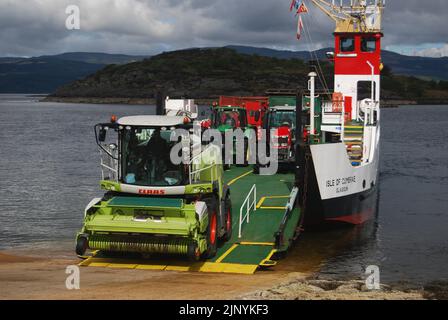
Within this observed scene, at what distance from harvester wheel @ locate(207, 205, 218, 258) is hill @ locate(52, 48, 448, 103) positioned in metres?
127

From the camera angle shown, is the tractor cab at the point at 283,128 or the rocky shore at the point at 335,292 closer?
the rocky shore at the point at 335,292

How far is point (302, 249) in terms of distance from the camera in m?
17.5

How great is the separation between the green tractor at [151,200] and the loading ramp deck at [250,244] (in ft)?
1.02

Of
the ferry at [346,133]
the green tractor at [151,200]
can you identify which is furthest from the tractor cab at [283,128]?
the green tractor at [151,200]

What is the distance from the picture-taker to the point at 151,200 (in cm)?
1275

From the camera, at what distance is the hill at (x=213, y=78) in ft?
493

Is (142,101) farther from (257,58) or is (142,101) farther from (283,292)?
(283,292)

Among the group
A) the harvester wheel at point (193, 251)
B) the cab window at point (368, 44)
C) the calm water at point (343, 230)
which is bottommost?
the calm water at point (343, 230)

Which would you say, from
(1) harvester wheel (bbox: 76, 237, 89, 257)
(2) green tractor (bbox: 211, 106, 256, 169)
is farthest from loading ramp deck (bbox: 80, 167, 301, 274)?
(2) green tractor (bbox: 211, 106, 256, 169)

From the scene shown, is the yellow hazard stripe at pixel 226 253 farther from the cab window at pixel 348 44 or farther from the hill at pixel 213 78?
the hill at pixel 213 78

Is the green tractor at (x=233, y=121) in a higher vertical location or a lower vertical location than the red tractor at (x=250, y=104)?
lower

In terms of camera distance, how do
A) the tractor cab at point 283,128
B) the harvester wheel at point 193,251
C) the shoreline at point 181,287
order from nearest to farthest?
the shoreline at point 181,287
the harvester wheel at point 193,251
the tractor cab at point 283,128

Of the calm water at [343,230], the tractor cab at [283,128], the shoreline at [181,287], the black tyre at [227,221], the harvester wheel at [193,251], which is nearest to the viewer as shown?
the shoreline at [181,287]

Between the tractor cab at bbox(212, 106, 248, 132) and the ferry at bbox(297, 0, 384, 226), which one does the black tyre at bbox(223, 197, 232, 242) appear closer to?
the ferry at bbox(297, 0, 384, 226)
